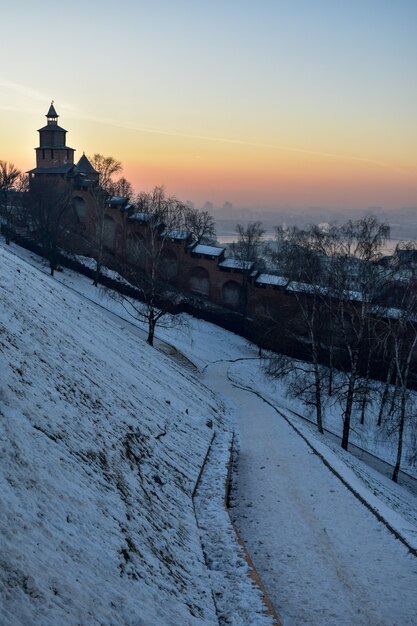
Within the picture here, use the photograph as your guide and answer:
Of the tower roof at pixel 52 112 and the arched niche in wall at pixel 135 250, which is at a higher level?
the tower roof at pixel 52 112

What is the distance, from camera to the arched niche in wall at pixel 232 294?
140ft

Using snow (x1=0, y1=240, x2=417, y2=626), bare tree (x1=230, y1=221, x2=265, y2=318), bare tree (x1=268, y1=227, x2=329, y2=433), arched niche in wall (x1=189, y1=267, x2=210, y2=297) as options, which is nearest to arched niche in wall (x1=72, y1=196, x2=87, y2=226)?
arched niche in wall (x1=189, y1=267, x2=210, y2=297)

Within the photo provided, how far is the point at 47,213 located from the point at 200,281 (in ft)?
47.6

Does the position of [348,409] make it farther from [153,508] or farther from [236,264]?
[236,264]

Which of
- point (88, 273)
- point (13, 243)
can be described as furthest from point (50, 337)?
point (13, 243)

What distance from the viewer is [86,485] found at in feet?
26.7

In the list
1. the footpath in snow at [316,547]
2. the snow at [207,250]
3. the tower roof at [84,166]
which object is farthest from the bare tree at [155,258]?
the footpath in snow at [316,547]

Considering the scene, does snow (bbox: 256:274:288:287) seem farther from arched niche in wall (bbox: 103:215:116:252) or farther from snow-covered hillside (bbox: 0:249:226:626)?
snow-covered hillside (bbox: 0:249:226:626)

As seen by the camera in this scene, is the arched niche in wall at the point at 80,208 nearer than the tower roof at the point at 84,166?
Yes

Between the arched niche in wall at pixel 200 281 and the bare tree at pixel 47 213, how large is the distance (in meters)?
12.4

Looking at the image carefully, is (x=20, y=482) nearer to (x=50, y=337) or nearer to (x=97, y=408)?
(x=97, y=408)

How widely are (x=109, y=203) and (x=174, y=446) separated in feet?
122

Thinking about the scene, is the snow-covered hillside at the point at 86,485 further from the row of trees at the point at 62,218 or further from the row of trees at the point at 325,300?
the row of trees at the point at 62,218

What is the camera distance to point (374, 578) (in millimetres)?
9016
